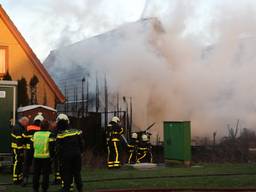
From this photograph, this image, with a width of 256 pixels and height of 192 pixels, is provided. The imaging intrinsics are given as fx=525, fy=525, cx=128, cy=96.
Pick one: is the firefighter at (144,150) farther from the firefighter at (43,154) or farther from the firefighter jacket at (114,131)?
the firefighter at (43,154)

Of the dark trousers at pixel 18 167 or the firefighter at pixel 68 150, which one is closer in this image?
the firefighter at pixel 68 150

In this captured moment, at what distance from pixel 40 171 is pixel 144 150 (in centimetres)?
801

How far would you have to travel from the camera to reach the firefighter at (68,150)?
1018 centimetres

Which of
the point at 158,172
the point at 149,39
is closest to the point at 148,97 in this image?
the point at 149,39

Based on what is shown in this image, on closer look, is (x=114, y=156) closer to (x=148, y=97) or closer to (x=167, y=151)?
(x=167, y=151)

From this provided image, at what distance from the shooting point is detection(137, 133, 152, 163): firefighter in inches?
748

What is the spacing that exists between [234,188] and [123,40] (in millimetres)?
14812

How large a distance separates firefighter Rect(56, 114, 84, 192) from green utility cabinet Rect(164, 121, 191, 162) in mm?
7964

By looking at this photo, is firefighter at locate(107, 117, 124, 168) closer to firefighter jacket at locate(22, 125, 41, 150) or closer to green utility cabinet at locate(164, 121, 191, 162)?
green utility cabinet at locate(164, 121, 191, 162)

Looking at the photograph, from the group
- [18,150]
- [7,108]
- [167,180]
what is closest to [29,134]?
[18,150]

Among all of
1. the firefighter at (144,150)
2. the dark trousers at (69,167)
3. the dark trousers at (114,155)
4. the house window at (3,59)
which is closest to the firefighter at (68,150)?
the dark trousers at (69,167)

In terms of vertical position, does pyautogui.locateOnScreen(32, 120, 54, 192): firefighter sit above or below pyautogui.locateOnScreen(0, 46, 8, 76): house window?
below

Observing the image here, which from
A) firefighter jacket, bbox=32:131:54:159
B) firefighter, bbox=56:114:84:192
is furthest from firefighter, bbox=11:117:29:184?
firefighter, bbox=56:114:84:192

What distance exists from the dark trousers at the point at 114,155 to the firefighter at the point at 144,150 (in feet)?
5.71
